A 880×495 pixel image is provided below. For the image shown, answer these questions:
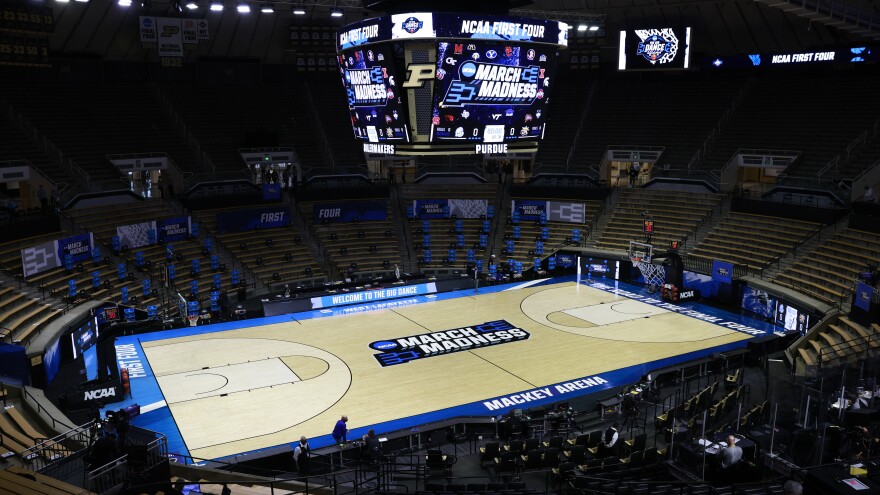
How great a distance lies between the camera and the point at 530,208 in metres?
39.0

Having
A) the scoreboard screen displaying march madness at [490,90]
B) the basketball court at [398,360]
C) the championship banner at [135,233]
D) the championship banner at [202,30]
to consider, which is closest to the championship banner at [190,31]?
the championship banner at [202,30]

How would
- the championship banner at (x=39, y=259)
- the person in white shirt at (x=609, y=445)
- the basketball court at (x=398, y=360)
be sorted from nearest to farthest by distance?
the person in white shirt at (x=609, y=445)
the basketball court at (x=398, y=360)
the championship banner at (x=39, y=259)

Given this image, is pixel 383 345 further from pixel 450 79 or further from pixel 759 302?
pixel 759 302

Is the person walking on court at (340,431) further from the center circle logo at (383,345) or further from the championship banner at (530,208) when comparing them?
the championship banner at (530,208)

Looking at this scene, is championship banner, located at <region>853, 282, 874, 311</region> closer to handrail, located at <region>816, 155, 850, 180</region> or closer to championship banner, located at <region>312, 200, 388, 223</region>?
handrail, located at <region>816, 155, 850, 180</region>

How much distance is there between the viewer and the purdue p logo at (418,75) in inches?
806

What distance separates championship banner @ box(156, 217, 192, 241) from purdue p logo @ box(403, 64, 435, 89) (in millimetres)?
17580

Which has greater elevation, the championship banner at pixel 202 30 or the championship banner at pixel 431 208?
the championship banner at pixel 202 30

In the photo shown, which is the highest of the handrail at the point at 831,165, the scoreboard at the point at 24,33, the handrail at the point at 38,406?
the scoreboard at the point at 24,33

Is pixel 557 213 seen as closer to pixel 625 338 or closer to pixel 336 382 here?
pixel 625 338

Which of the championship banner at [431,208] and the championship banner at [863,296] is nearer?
the championship banner at [863,296]

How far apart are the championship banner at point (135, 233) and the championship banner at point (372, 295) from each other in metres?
8.70

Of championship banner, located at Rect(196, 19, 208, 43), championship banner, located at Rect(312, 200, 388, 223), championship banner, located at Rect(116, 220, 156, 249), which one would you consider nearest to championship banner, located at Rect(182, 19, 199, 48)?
championship banner, located at Rect(196, 19, 208, 43)

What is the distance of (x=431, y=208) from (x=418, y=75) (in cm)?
1869
